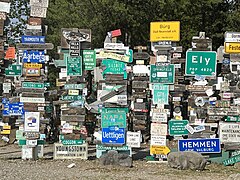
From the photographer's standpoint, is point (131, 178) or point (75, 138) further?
point (75, 138)

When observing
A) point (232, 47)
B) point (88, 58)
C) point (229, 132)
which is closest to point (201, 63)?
point (232, 47)

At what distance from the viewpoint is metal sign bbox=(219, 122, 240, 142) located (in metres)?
Result: 14.2

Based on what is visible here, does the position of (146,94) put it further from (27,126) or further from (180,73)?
(27,126)

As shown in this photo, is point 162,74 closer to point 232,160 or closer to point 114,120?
point 114,120

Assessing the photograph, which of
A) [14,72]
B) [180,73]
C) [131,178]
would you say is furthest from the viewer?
[14,72]

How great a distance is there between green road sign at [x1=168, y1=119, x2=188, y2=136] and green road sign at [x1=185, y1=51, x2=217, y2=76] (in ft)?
4.52

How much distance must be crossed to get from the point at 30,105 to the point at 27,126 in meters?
0.59

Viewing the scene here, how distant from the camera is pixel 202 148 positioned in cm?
1412

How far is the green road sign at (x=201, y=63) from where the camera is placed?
46.2 ft

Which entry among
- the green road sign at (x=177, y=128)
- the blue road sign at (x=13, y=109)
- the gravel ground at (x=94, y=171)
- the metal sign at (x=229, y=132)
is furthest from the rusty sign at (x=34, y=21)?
the blue road sign at (x=13, y=109)

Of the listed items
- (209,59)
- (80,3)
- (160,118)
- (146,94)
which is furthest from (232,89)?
(80,3)

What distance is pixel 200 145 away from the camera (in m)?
14.1

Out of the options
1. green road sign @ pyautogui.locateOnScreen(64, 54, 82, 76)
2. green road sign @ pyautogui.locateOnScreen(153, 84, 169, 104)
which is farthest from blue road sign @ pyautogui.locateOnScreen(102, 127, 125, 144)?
green road sign @ pyautogui.locateOnScreen(64, 54, 82, 76)

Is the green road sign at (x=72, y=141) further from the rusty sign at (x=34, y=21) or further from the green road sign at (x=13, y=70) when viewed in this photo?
the green road sign at (x=13, y=70)
